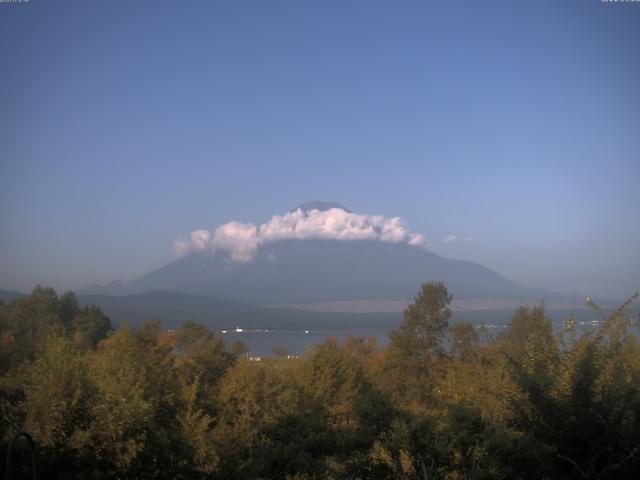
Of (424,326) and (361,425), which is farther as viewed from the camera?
(424,326)

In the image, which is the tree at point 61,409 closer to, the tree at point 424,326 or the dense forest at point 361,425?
the dense forest at point 361,425

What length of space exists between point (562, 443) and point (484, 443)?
161 centimetres

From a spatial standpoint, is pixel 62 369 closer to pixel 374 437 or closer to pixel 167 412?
pixel 167 412

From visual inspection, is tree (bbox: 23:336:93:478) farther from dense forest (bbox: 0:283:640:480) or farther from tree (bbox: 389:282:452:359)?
tree (bbox: 389:282:452:359)

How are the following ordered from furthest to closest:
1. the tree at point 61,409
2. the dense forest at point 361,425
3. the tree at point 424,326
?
the tree at point 424,326
the tree at point 61,409
the dense forest at point 361,425

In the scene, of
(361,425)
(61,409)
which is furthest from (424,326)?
(61,409)

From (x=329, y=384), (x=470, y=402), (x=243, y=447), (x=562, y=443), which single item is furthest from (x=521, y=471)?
(x=329, y=384)

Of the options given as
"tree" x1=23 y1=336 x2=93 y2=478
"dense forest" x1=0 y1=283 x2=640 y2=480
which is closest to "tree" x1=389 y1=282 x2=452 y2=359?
"dense forest" x1=0 y1=283 x2=640 y2=480

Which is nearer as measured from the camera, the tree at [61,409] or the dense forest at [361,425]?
the dense forest at [361,425]

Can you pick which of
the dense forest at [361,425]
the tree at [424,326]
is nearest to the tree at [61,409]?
the dense forest at [361,425]

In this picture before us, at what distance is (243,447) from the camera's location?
1741 centimetres

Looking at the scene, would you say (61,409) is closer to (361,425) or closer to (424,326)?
(361,425)

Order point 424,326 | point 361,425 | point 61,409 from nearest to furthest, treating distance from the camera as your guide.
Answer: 1. point 61,409
2. point 361,425
3. point 424,326

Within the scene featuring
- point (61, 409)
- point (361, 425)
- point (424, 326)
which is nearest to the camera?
point (61, 409)
